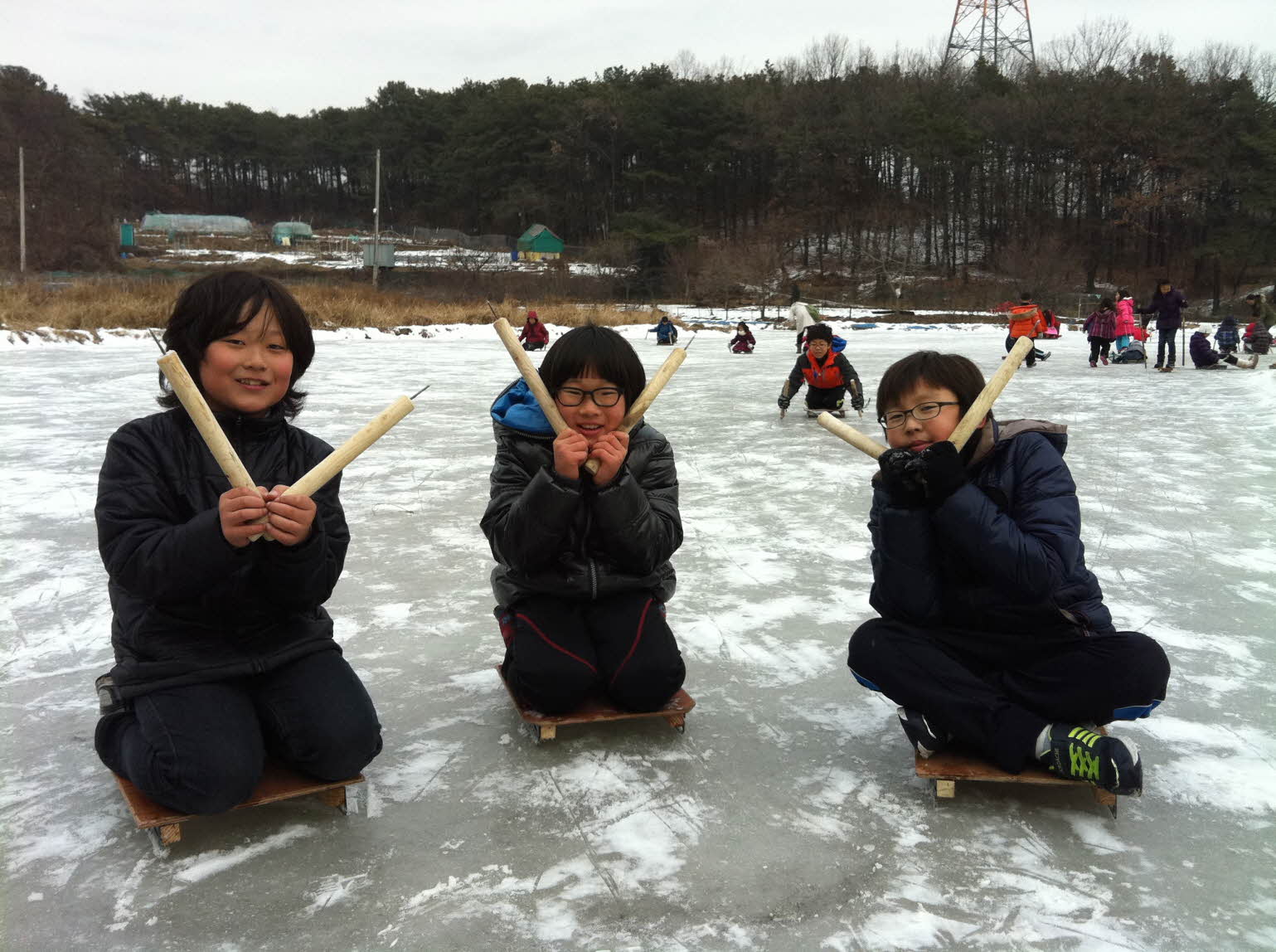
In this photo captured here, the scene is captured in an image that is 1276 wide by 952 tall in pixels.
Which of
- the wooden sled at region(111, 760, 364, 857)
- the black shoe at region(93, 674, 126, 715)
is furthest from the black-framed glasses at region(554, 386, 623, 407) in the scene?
the black shoe at region(93, 674, 126, 715)

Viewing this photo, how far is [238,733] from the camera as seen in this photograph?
6.07 feet

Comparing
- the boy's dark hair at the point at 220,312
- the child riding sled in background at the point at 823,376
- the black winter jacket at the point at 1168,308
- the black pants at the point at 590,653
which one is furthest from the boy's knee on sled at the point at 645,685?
the black winter jacket at the point at 1168,308

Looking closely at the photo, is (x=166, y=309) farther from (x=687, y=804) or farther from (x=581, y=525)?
(x=687, y=804)

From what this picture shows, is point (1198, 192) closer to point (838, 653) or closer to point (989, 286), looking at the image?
point (989, 286)

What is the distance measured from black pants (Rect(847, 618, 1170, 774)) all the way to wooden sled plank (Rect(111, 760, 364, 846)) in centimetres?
112

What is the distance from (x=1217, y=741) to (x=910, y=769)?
73 centimetres

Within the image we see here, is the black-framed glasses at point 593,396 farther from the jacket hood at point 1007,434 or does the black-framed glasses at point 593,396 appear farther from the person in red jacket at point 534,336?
the person in red jacket at point 534,336

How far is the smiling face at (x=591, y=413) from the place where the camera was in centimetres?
221

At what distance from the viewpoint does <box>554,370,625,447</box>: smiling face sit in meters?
2.21

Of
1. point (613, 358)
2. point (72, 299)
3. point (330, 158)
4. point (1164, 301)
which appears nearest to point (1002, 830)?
point (613, 358)

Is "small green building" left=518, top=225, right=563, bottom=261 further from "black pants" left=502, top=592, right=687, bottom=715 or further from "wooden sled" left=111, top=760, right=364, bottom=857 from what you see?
"wooden sled" left=111, top=760, right=364, bottom=857

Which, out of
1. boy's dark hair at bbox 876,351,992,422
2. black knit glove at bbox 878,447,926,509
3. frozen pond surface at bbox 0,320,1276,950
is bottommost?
frozen pond surface at bbox 0,320,1276,950

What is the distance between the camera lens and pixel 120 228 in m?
41.8

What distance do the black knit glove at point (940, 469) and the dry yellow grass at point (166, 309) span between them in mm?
14515
